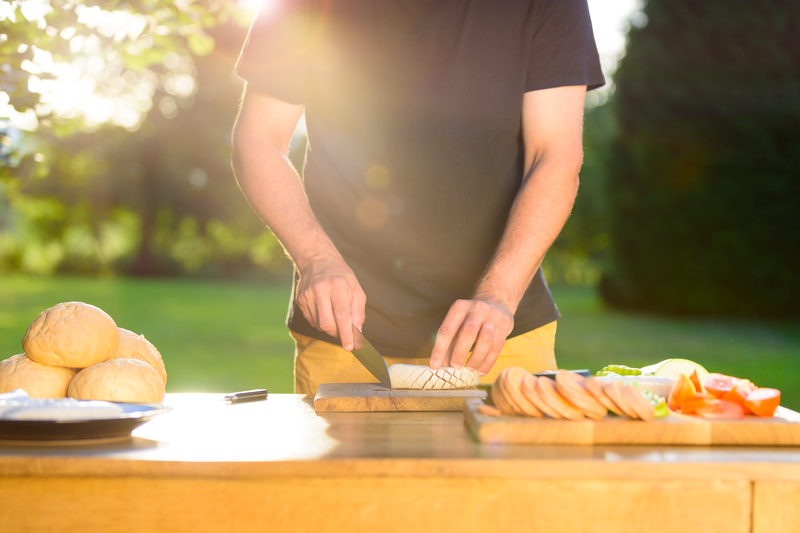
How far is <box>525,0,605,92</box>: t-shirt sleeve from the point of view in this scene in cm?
212

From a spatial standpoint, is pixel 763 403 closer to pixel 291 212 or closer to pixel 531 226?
pixel 531 226

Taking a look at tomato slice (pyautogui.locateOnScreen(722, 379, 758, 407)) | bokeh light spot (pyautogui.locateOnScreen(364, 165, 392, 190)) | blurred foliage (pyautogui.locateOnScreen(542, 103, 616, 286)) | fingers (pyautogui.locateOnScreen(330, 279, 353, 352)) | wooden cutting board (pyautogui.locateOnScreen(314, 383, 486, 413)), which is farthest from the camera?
blurred foliage (pyautogui.locateOnScreen(542, 103, 616, 286))

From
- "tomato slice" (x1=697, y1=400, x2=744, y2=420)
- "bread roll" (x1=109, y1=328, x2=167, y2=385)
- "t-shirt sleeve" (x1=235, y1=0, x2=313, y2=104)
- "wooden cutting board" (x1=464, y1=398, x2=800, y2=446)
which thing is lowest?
"wooden cutting board" (x1=464, y1=398, x2=800, y2=446)

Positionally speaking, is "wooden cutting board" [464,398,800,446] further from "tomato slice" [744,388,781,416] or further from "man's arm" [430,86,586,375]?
"man's arm" [430,86,586,375]

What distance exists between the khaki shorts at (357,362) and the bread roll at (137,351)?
0.53m

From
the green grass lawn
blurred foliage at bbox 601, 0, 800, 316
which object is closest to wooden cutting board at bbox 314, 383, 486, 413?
the green grass lawn

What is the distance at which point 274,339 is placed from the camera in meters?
12.2

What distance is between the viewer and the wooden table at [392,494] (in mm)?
1142

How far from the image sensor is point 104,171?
25.2 m

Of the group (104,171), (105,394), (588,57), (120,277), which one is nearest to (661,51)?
(588,57)

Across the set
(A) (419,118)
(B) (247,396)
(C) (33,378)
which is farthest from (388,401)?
(A) (419,118)

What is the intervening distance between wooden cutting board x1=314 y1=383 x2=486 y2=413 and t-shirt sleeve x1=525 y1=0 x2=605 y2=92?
1.05m

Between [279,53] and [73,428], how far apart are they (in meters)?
1.37

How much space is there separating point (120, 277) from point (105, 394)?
2812 cm
